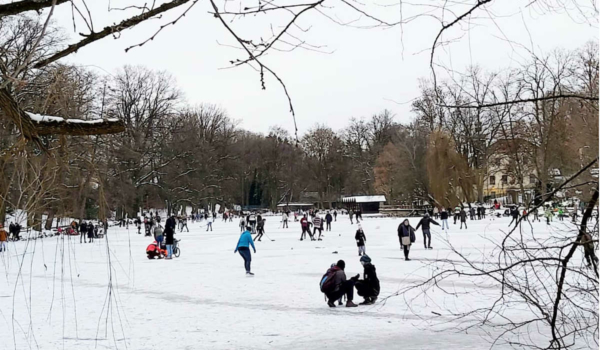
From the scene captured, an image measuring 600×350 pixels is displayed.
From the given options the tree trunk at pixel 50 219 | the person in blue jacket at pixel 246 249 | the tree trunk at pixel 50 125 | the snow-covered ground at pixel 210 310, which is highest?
the tree trunk at pixel 50 125

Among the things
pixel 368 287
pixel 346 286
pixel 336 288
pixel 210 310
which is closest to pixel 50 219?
pixel 210 310

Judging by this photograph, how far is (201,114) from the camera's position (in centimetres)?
6619

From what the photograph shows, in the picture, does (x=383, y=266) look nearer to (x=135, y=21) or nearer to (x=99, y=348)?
(x=99, y=348)

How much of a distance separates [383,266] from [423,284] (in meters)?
13.3

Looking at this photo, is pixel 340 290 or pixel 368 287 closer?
pixel 340 290

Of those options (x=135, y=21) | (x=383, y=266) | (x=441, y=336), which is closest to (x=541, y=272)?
(x=135, y=21)

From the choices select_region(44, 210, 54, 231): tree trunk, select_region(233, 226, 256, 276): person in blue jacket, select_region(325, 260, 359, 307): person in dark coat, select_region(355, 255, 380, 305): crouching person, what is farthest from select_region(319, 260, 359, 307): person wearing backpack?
select_region(44, 210, 54, 231): tree trunk

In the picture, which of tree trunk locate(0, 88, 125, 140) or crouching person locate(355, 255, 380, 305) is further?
crouching person locate(355, 255, 380, 305)

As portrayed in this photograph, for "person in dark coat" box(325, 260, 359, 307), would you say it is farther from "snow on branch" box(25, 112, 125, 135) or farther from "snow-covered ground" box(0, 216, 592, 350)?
"snow on branch" box(25, 112, 125, 135)

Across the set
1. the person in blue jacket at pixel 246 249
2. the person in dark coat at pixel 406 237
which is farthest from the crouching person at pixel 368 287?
the person in dark coat at pixel 406 237

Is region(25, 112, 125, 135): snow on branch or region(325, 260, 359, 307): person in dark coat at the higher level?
region(25, 112, 125, 135): snow on branch

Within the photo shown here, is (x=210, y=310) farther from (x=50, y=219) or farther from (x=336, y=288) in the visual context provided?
(x=50, y=219)

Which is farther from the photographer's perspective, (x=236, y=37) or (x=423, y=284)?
(x=423, y=284)

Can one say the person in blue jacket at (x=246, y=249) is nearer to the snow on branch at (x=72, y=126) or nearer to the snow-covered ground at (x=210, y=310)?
the snow-covered ground at (x=210, y=310)
